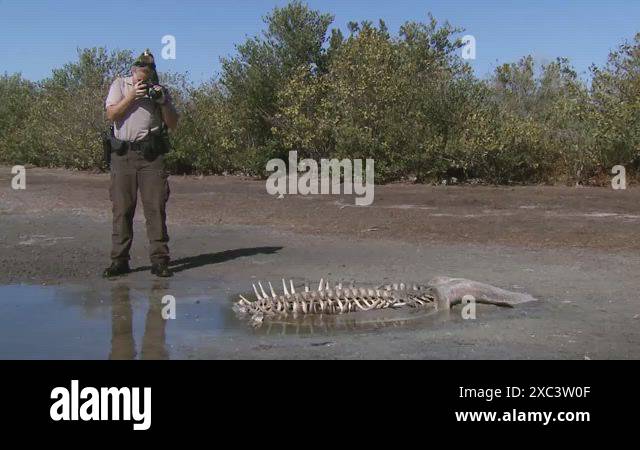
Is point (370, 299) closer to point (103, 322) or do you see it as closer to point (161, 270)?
point (103, 322)

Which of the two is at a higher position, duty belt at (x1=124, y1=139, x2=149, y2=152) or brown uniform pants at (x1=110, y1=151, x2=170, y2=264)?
duty belt at (x1=124, y1=139, x2=149, y2=152)

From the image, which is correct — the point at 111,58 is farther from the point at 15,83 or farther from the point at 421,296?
the point at 421,296

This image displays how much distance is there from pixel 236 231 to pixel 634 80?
43.5ft

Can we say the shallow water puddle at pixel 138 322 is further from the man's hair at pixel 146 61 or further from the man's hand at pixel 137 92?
the man's hair at pixel 146 61

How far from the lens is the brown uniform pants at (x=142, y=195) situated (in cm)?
1023

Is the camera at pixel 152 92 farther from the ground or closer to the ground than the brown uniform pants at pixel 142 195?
farther from the ground

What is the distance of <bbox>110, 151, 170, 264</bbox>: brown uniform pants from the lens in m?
10.2

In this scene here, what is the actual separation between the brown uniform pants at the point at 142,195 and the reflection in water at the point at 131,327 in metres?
0.66

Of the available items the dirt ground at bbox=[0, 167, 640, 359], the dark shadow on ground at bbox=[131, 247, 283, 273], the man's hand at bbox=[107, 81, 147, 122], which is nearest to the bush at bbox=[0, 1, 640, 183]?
the dirt ground at bbox=[0, 167, 640, 359]

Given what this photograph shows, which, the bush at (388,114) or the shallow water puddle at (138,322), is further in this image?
the bush at (388,114)

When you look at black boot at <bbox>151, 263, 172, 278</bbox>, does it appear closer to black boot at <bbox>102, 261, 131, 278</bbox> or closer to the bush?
black boot at <bbox>102, 261, 131, 278</bbox>

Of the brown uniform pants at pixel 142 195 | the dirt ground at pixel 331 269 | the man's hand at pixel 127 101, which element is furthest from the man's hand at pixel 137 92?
the dirt ground at pixel 331 269

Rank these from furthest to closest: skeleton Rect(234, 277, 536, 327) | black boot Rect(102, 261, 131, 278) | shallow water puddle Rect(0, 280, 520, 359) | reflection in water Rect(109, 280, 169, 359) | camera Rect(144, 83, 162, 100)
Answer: black boot Rect(102, 261, 131, 278) < camera Rect(144, 83, 162, 100) < skeleton Rect(234, 277, 536, 327) < shallow water puddle Rect(0, 280, 520, 359) < reflection in water Rect(109, 280, 169, 359)

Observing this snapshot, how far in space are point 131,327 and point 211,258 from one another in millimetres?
3984
